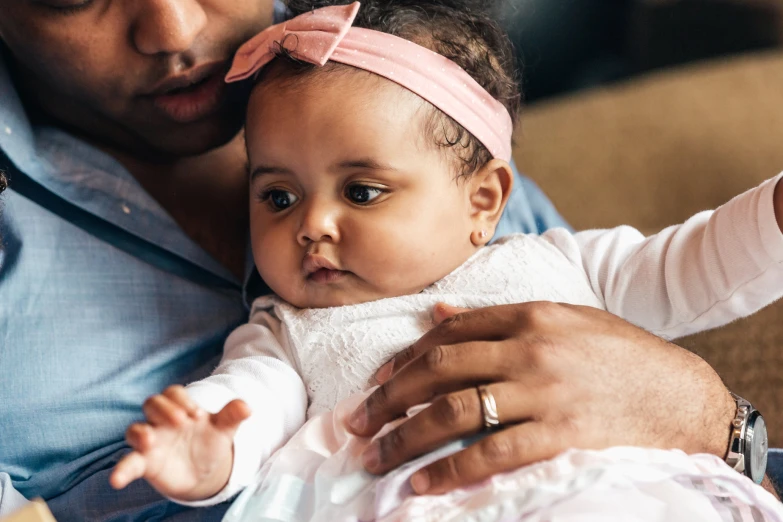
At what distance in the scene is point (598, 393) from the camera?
0.98 meters

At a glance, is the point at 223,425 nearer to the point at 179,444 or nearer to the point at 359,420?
the point at 179,444

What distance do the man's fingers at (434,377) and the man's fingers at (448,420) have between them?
0.12 feet

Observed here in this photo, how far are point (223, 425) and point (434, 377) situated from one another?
27 centimetres

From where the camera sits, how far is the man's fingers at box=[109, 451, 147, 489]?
0.79m

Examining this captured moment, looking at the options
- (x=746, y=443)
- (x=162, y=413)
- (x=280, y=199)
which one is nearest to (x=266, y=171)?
(x=280, y=199)

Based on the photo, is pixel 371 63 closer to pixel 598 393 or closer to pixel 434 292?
pixel 434 292

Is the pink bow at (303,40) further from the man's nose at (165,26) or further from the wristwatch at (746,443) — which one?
the wristwatch at (746,443)

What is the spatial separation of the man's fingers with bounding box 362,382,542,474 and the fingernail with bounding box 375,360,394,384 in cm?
14

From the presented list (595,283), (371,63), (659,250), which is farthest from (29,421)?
(659,250)

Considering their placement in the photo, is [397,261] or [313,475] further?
[397,261]

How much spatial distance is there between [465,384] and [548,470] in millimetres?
157

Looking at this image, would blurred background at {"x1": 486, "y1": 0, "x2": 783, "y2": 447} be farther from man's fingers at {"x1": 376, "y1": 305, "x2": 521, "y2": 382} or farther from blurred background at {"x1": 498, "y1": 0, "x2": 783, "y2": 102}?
man's fingers at {"x1": 376, "y1": 305, "x2": 521, "y2": 382}

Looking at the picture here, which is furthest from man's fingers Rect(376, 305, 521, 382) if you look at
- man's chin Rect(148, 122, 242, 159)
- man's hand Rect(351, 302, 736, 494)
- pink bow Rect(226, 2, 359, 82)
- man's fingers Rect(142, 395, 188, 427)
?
man's chin Rect(148, 122, 242, 159)

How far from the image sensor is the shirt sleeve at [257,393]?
3.25 feet
